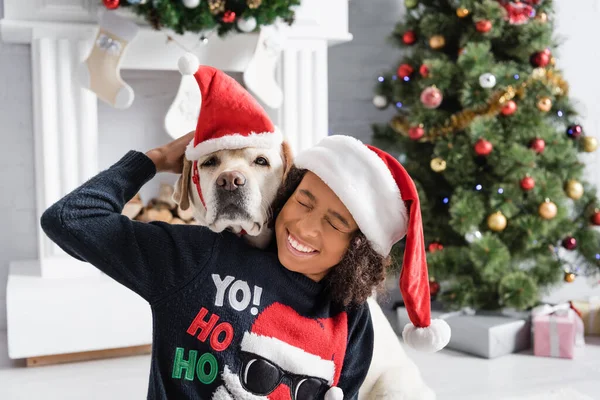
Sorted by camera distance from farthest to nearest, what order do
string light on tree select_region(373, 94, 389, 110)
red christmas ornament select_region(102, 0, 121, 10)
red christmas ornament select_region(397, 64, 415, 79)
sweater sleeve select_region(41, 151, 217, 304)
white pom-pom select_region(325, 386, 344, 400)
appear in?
1. string light on tree select_region(373, 94, 389, 110)
2. red christmas ornament select_region(397, 64, 415, 79)
3. red christmas ornament select_region(102, 0, 121, 10)
4. white pom-pom select_region(325, 386, 344, 400)
5. sweater sleeve select_region(41, 151, 217, 304)

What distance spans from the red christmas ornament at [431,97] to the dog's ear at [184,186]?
144 centimetres

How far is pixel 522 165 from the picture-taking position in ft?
8.18

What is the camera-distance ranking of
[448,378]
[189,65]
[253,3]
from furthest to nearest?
[253,3]
[448,378]
[189,65]

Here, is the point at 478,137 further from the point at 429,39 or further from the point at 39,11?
the point at 39,11

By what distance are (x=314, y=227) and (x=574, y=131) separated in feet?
5.83

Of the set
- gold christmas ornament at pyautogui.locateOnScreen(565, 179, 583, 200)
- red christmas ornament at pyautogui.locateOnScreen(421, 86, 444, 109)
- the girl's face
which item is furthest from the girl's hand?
gold christmas ornament at pyautogui.locateOnScreen(565, 179, 583, 200)

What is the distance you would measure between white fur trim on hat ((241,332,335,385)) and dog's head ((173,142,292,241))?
179 millimetres

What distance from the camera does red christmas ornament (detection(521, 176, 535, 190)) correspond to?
2.45 meters

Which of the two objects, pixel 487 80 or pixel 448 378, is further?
pixel 487 80

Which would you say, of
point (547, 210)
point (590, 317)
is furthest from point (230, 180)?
point (590, 317)

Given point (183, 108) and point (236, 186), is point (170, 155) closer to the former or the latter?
point (236, 186)

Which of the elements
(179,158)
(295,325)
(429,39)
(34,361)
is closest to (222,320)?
(295,325)

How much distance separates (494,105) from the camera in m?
2.51

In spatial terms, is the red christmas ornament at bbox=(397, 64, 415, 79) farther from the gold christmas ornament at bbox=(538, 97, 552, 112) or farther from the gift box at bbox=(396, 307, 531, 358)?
the gift box at bbox=(396, 307, 531, 358)
